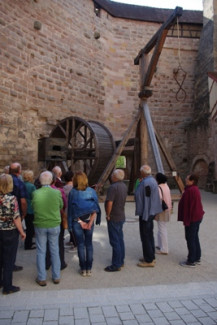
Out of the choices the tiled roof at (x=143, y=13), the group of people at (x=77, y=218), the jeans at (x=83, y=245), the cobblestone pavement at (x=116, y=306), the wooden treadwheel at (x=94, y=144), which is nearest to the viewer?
the cobblestone pavement at (x=116, y=306)

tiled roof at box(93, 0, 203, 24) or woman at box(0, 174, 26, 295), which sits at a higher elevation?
tiled roof at box(93, 0, 203, 24)

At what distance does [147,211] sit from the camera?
397 cm

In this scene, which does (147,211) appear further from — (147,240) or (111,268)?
(111,268)

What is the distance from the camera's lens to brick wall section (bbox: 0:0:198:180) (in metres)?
9.98

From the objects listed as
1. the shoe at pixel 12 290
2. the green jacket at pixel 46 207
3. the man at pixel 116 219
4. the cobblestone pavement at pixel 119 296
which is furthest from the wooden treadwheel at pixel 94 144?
the shoe at pixel 12 290

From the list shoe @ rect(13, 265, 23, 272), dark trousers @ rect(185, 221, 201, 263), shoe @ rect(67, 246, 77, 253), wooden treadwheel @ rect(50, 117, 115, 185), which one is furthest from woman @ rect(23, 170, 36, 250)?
wooden treadwheel @ rect(50, 117, 115, 185)

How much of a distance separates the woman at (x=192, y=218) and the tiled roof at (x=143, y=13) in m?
12.8

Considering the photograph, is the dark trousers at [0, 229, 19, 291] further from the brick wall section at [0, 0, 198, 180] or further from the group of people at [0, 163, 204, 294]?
the brick wall section at [0, 0, 198, 180]

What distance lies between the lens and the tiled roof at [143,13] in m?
15.3

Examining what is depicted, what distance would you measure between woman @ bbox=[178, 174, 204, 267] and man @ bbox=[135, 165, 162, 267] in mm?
349

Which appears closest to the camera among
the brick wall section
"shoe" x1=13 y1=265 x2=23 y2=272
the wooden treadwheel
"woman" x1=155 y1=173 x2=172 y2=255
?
"shoe" x1=13 y1=265 x2=23 y2=272

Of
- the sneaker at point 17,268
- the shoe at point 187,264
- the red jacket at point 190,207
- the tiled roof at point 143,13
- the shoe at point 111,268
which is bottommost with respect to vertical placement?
the sneaker at point 17,268

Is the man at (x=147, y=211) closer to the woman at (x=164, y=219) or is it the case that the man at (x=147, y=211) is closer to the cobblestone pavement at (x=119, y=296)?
the cobblestone pavement at (x=119, y=296)

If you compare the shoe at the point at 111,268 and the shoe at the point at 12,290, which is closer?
the shoe at the point at 12,290
